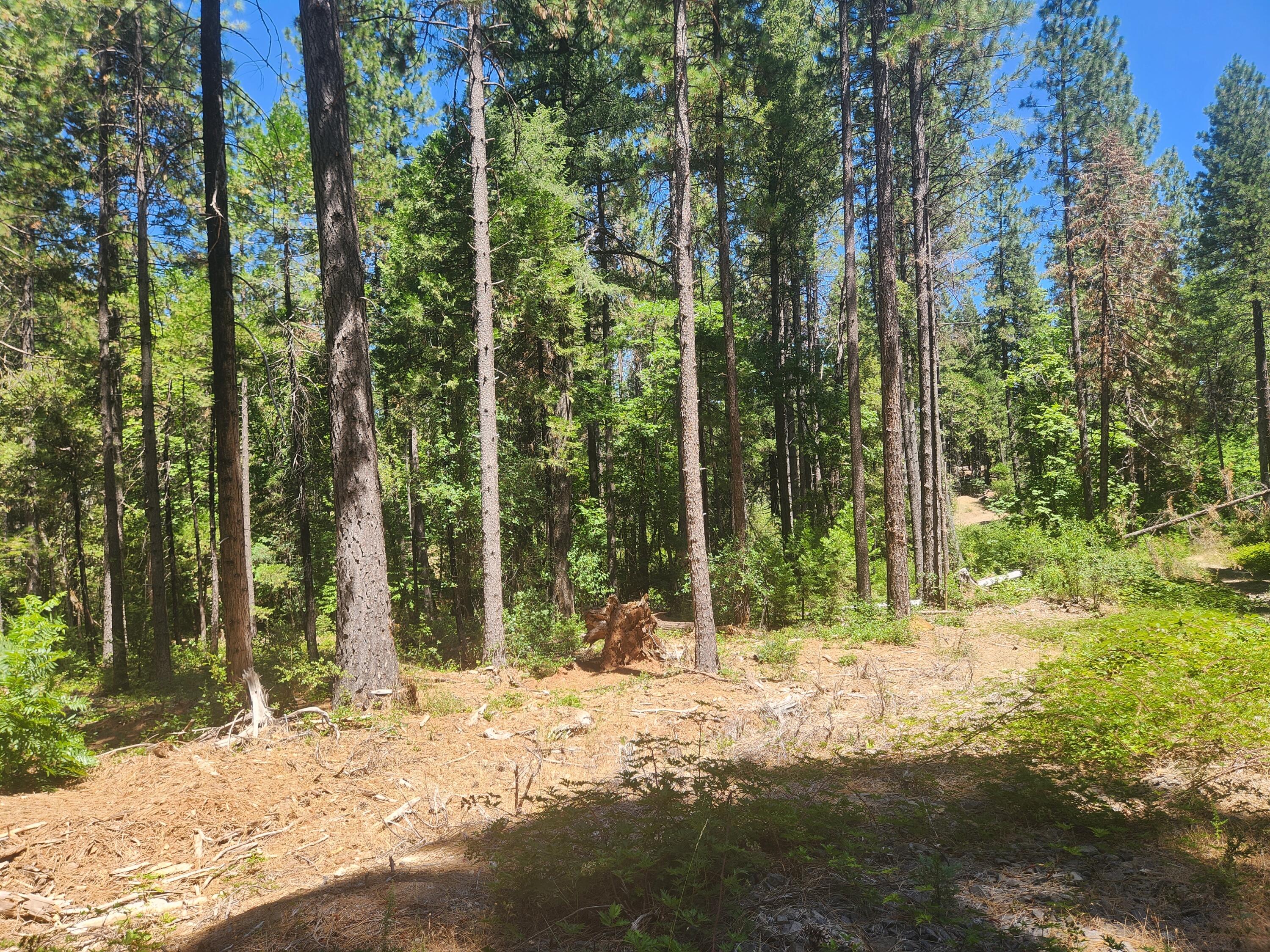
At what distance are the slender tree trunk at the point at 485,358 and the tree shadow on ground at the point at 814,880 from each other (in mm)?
6355

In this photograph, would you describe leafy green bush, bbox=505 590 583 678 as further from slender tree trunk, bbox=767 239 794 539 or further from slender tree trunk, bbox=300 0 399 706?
slender tree trunk, bbox=767 239 794 539

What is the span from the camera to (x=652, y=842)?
3.87 metres

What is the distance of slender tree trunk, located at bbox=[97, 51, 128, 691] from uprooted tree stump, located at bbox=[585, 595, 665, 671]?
37.9ft

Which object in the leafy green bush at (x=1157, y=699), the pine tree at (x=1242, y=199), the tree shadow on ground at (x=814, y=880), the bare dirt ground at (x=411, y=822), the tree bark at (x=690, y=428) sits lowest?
the bare dirt ground at (x=411, y=822)

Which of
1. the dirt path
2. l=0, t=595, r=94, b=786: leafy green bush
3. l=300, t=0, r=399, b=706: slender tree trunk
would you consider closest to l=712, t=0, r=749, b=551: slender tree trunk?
l=300, t=0, r=399, b=706: slender tree trunk

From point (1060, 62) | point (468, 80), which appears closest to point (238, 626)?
point (468, 80)

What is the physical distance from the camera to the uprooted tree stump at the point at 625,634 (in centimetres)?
1183

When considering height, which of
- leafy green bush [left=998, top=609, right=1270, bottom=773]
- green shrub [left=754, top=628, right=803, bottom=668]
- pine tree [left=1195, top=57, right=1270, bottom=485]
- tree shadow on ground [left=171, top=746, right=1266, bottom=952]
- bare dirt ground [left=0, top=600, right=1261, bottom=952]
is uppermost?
pine tree [left=1195, top=57, right=1270, bottom=485]

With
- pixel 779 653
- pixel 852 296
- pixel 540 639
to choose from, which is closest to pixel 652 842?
pixel 779 653

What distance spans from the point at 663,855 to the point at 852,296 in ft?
47.9

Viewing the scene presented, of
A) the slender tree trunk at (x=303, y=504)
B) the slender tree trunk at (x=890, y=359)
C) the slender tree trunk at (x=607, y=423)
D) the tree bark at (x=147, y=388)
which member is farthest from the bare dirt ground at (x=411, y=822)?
the slender tree trunk at (x=607, y=423)

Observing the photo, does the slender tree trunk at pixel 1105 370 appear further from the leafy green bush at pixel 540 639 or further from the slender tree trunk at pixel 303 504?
the slender tree trunk at pixel 303 504

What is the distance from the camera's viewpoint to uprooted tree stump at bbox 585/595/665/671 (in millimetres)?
11828

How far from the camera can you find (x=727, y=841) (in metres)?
3.53
